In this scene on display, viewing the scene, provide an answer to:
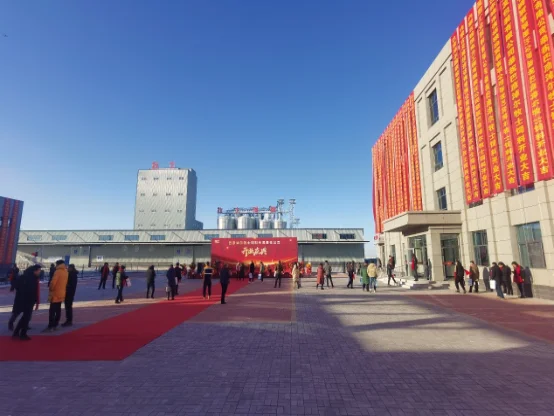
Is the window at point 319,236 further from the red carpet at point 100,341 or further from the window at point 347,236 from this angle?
the red carpet at point 100,341

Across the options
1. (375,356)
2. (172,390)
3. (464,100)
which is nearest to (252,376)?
(172,390)

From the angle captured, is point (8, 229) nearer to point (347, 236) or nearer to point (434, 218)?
point (347, 236)

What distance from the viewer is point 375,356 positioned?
607 centimetres

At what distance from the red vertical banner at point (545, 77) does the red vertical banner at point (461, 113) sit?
6086mm

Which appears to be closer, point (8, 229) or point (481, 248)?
point (481, 248)

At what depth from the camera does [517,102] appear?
14.6m

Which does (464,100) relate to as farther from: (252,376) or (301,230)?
(301,230)

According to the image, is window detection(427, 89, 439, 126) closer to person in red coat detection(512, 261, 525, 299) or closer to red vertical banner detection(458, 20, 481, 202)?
red vertical banner detection(458, 20, 481, 202)

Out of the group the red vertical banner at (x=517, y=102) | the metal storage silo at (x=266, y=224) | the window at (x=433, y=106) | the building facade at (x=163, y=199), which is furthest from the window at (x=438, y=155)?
the building facade at (x=163, y=199)

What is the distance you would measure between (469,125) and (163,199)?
88.0 metres

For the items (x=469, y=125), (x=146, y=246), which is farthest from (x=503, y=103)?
(x=146, y=246)

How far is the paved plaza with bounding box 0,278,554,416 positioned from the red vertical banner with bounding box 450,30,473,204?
12.0 metres

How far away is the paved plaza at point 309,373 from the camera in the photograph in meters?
4.00

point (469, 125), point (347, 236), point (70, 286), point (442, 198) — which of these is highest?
point (469, 125)
